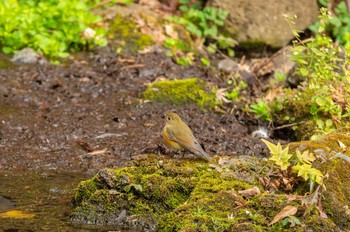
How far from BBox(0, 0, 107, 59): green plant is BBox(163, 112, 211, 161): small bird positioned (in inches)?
179

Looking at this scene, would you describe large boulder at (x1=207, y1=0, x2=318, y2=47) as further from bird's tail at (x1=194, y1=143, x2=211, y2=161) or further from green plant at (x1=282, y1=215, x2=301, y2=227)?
green plant at (x1=282, y1=215, x2=301, y2=227)

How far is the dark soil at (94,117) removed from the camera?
8.10 metres

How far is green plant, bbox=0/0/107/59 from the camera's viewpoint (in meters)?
11.3

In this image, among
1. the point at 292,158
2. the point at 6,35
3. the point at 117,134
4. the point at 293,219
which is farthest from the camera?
the point at 6,35

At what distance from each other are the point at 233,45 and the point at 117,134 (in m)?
4.66

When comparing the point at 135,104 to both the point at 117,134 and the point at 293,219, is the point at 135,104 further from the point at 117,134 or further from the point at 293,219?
the point at 293,219

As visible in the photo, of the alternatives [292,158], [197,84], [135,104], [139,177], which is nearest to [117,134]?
[135,104]

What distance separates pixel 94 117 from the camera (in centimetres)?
939

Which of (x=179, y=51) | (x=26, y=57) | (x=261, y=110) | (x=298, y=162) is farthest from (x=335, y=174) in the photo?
(x=26, y=57)

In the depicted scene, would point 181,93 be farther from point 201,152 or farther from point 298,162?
point 298,162

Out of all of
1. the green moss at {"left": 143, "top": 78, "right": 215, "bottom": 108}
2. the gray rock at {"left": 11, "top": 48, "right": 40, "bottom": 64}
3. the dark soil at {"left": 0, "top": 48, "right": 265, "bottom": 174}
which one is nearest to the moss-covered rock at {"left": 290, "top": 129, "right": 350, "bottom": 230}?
the dark soil at {"left": 0, "top": 48, "right": 265, "bottom": 174}

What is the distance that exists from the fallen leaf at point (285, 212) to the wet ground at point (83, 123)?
5.71 ft

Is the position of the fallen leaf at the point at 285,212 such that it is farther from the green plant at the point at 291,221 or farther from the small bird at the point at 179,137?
the small bird at the point at 179,137

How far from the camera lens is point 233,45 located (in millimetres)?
12867
